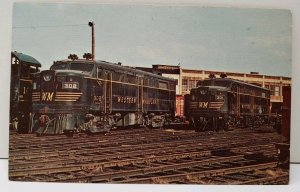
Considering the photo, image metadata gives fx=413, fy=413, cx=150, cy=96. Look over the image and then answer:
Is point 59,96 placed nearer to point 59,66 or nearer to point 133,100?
point 59,66

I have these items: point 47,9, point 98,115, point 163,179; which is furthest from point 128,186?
point 47,9

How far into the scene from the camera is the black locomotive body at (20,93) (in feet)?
10.2

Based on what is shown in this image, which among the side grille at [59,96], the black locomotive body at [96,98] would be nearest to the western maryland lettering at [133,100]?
the black locomotive body at [96,98]

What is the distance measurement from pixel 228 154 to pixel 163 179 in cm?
55

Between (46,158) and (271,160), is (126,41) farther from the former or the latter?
(271,160)

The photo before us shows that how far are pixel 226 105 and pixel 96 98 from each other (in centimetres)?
104

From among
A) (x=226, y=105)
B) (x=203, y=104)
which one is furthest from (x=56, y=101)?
(x=226, y=105)

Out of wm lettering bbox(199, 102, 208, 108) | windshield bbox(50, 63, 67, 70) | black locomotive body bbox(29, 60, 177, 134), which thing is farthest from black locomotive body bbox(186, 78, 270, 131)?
windshield bbox(50, 63, 67, 70)

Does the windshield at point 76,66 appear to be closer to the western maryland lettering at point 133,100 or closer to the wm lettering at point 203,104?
the western maryland lettering at point 133,100

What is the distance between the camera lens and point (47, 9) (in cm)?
315

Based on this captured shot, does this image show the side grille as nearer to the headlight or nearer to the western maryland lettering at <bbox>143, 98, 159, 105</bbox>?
the headlight

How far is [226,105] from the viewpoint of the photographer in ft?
10.9

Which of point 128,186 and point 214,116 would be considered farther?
point 214,116

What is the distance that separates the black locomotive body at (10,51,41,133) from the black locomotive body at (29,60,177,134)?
0.17ft
